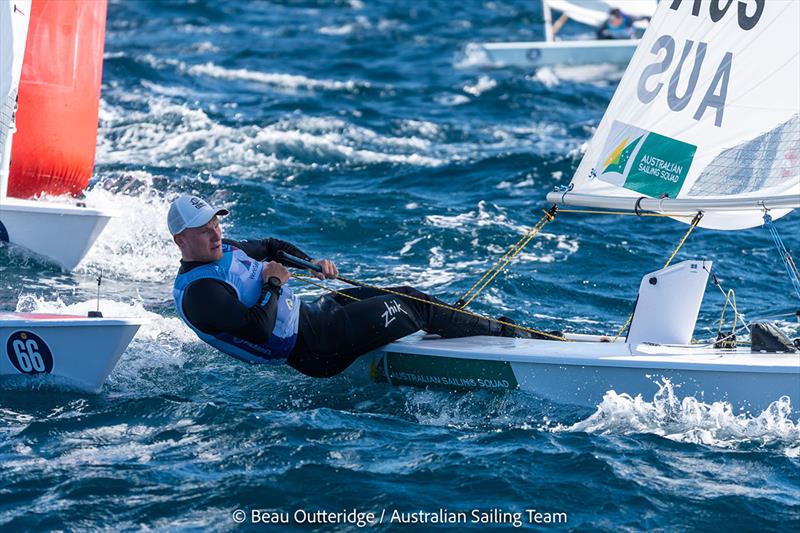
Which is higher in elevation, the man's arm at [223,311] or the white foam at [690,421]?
the man's arm at [223,311]

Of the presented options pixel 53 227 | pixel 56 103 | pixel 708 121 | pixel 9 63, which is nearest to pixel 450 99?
pixel 56 103

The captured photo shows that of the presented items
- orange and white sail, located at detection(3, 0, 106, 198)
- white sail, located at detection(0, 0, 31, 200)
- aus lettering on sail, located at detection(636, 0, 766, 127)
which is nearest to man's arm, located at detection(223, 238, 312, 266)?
aus lettering on sail, located at detection(636, 0, 766, 127)

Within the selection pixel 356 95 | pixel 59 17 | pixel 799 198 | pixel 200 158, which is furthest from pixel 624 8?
pixel 799 198

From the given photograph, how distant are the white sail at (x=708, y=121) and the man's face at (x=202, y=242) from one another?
5.52 ft

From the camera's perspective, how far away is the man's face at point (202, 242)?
18.2 feet

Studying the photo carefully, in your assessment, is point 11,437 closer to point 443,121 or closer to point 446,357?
point 446,357

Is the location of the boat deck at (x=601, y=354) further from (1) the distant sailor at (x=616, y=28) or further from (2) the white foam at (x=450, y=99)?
(1) the distant sailor at (x=616, y=28)

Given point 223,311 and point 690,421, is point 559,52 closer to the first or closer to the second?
point 690,421

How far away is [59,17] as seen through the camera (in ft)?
28.3

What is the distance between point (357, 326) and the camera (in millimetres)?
5941

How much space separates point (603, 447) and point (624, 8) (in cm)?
1326

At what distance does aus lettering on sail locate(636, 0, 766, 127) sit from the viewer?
5887mm

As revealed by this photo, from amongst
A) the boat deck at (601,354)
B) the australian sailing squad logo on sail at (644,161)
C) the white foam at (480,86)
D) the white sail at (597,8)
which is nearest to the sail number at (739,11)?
the australian sailing squad logo on sail at (644,161)

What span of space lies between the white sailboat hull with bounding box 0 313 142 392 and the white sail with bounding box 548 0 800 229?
2228 mm
